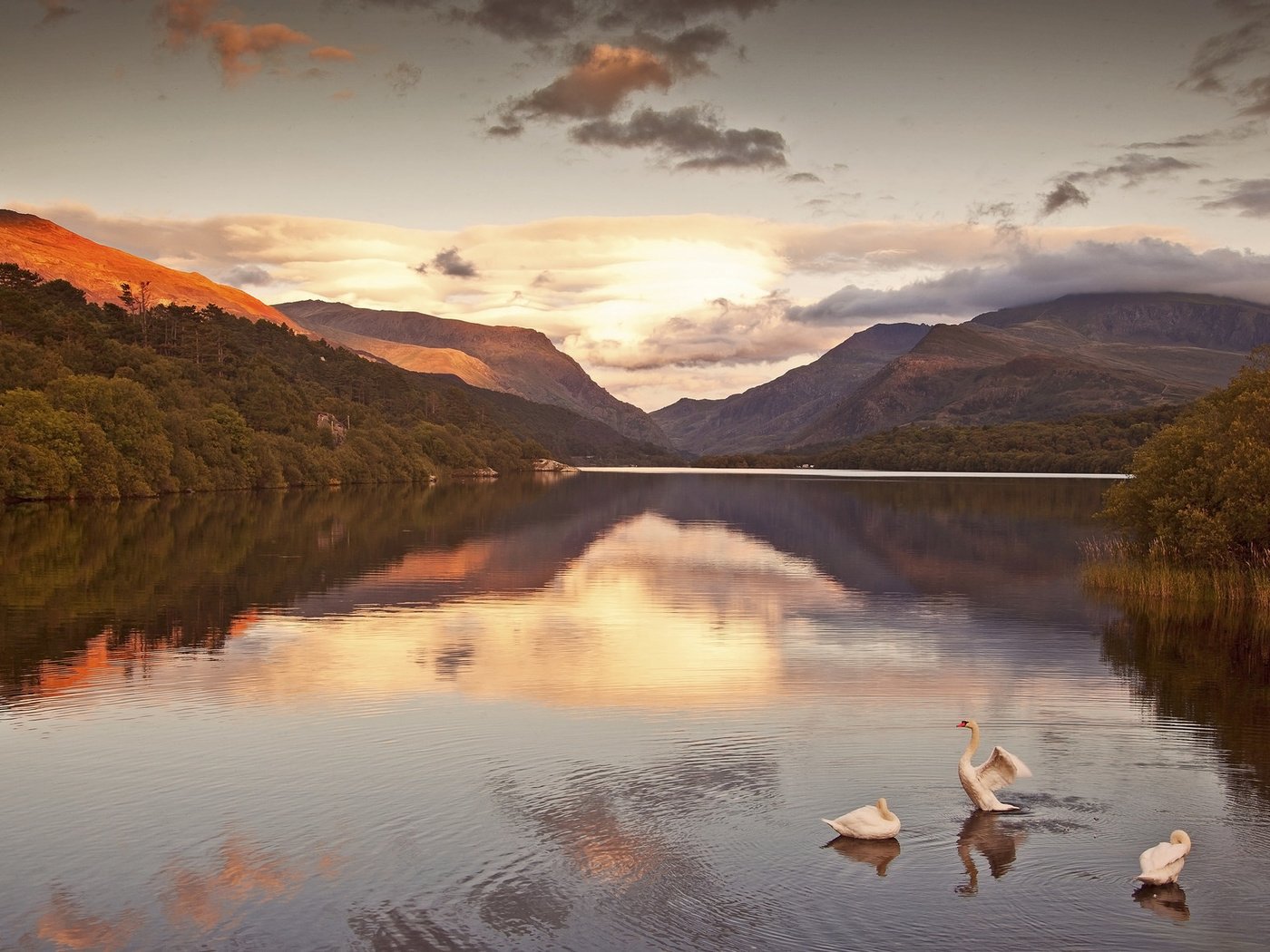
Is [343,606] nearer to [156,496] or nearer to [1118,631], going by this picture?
[1118,631]

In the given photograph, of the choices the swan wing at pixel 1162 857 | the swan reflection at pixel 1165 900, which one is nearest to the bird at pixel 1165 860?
the swan wing at pixel 1162 857

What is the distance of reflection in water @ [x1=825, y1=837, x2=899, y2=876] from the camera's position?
1750cm

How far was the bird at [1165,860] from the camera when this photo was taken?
53.8 feet

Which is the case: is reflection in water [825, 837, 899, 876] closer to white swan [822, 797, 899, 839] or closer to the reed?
white swan [822, 797, 899, 839]

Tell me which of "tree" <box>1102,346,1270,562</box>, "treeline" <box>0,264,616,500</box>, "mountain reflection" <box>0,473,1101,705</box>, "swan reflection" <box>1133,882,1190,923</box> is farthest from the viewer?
"treeline" <box>0,264,616,500</box>

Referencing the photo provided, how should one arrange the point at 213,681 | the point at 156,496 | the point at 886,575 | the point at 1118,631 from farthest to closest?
the point at 156,496
the point at 886,575
the point at 1118,631
the point at 213,681

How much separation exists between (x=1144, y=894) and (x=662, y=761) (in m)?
9.45

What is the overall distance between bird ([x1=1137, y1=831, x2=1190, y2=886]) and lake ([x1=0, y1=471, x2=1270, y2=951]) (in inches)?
10.8

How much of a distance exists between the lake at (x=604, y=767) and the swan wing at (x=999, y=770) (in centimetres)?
59

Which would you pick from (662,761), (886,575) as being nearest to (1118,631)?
(886,575)

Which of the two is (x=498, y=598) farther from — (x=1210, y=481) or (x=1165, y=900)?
(x=1165, y=900)

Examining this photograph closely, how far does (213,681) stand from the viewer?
3034 centimetres

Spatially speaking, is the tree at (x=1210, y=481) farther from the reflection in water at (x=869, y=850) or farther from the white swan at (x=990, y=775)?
the reflection in water at (x=869, y=850)


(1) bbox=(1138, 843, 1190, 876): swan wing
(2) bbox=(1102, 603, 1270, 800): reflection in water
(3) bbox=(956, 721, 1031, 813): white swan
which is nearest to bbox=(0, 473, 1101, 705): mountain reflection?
(2) bbox=(1102, 603, 1270, 800): reflection in water
